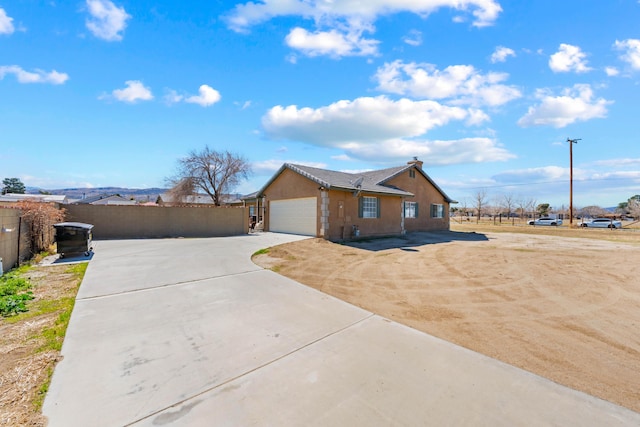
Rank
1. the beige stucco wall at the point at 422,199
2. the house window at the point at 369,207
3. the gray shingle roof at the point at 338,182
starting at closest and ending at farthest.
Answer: the gray shingle roof at the point at 338,182, the house window at the point at 369,207, the beige stucco wall at the point at 422,199

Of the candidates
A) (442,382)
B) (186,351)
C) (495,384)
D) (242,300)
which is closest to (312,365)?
(442,382)

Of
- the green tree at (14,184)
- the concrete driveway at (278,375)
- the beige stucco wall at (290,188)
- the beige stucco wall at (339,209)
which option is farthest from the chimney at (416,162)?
the green tree at (14,184)

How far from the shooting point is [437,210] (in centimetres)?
2117

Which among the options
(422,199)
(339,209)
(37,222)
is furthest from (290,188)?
(37,222)

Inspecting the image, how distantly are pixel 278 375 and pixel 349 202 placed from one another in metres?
12.0

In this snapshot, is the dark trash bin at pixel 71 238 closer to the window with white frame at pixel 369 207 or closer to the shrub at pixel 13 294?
the shrub at pixel 13 294

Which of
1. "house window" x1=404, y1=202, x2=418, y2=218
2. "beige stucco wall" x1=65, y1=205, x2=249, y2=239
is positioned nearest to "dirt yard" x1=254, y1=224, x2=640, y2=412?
"beige stucco wall" x1=65, y1=205, x2=249, y2=239

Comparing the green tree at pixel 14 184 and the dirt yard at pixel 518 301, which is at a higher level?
the green tree at pixel 14 184

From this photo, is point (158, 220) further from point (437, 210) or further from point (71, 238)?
point (437, 210)

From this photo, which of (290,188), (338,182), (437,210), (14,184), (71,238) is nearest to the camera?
(71,238)

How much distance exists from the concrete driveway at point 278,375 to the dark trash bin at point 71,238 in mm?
5643

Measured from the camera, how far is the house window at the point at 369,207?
1481 cm

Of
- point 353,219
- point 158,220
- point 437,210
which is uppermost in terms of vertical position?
point 437,210

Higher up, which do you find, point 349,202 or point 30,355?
point 349,202
